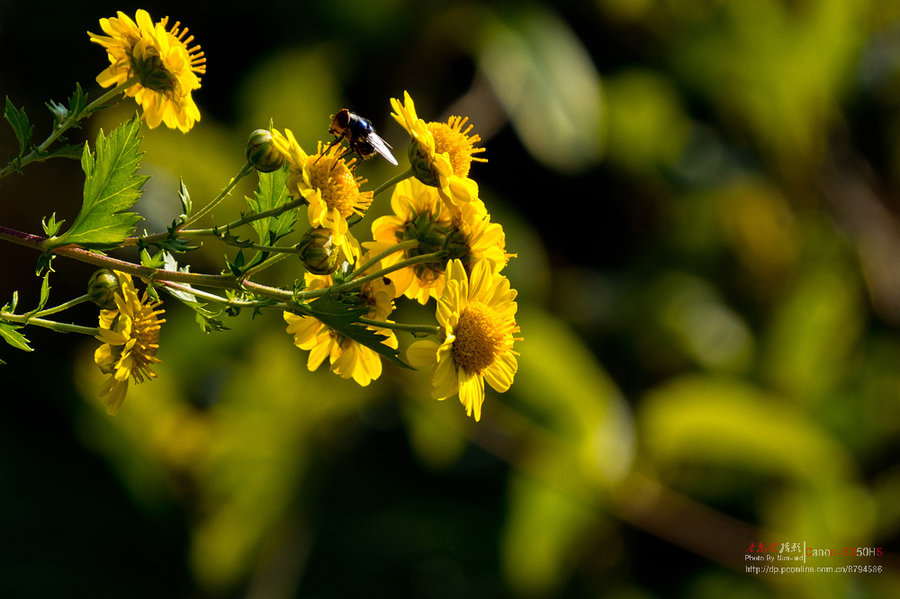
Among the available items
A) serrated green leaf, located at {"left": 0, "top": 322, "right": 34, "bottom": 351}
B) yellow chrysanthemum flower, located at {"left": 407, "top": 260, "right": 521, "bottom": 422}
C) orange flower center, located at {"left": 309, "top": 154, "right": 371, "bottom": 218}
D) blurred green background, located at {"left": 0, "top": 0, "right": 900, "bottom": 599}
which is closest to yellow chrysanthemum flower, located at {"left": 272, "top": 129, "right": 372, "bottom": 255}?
orange flower center, located at {"left": 309, "top": 154, "right": 371, "bottom": 218}

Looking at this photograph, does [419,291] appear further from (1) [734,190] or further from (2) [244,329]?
(1) [734,190]

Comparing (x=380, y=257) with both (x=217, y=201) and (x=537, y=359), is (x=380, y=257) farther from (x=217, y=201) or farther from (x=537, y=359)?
(x=537, y=359)

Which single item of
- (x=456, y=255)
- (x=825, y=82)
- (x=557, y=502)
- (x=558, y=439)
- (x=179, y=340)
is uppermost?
(x=825, y=82)

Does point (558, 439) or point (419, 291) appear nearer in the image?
point (419, 291)

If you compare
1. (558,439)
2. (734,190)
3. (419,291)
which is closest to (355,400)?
(558,439)

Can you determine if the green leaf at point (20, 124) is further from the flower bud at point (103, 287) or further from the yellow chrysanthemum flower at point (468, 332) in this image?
the yellow chrysanthemum flower at point (468, 332)

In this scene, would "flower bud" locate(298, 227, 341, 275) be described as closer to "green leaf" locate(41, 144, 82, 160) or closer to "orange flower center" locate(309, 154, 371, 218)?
"orange flower center" locate(309, 154, 371, 218)
